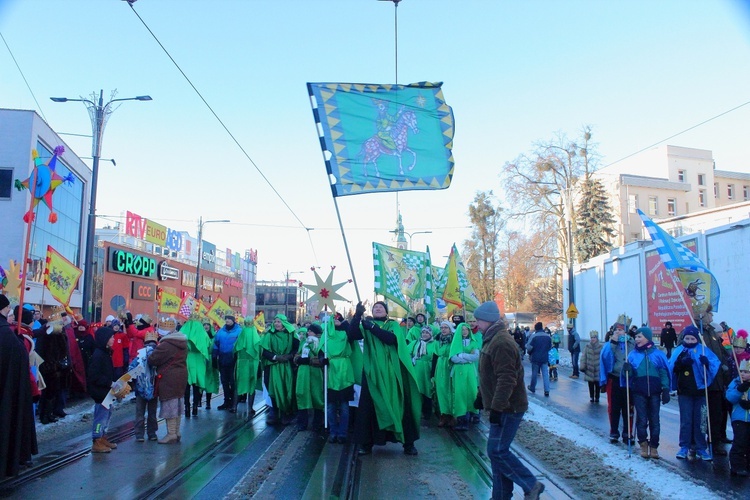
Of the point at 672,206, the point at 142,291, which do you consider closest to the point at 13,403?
the point at 142,291

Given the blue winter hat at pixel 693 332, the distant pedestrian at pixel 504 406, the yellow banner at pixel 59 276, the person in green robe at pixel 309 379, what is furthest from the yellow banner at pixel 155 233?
the distant pedestrian at pixel 504 406

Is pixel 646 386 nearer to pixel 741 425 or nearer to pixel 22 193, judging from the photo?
pixel 741 425

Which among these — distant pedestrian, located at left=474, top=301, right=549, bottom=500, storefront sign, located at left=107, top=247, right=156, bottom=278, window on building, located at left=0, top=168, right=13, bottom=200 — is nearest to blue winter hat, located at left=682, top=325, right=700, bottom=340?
distant pedestrian, located at left=474, top=301, right=549, bottom=500

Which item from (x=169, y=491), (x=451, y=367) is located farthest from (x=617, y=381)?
(x=169, y=491)

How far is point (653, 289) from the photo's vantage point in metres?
25.6

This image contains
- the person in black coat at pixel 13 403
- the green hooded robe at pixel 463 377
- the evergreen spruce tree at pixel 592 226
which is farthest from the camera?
the evergreen spruce tree at pixel 592 226

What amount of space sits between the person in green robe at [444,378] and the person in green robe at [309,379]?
202 centimetres

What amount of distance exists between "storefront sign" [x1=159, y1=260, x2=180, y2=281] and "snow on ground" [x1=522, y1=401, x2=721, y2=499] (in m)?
48.3

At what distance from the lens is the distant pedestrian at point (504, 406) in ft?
19.3

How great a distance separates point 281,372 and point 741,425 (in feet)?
22.6

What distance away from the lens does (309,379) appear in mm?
10898

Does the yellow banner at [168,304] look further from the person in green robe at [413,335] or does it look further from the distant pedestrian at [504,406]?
the distant pedestrian at [504,406]

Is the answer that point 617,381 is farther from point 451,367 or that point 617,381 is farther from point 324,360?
point 324,360

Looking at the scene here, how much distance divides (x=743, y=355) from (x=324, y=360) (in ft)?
19.9
